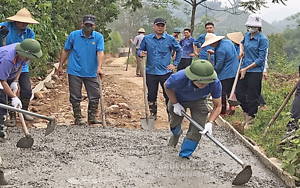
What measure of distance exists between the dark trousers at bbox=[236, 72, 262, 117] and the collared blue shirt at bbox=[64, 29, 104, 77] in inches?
96.0

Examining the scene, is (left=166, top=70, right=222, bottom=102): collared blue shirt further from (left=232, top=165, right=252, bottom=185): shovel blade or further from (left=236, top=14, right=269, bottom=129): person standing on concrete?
(left=236, top=14, right=269, bottom=129): person standing on concrete

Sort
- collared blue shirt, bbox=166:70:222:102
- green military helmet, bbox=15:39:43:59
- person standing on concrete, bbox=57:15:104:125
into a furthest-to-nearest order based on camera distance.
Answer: person standing on concrete, bbox=57:15:104:125, green military helmet, bbox=15:39:43:59, collared blue shirt, bbox=166:70:222:102

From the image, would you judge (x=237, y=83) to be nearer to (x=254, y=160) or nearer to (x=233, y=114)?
(x=233, y=114)

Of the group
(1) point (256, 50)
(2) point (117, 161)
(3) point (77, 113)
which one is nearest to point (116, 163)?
(2) point (117, 161)

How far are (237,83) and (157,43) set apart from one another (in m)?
1.59

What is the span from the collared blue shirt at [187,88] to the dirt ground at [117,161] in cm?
76

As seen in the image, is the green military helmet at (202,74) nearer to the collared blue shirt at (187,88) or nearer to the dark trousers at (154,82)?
the collared blue shirt at (187,88)

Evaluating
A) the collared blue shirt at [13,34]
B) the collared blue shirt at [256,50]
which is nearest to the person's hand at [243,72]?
the collared blue shirt at [256,50]

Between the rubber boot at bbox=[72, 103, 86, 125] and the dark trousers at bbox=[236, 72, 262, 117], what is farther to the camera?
the dark trousers at bbox=[236, 72, 262, 117]

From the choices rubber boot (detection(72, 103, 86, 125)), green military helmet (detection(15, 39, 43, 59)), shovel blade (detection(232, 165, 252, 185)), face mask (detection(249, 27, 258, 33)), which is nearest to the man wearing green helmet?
shovel blade (detection(232, 165, 252, 185))

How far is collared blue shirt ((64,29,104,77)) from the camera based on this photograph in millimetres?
6277

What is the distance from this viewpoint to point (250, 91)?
6617 mm

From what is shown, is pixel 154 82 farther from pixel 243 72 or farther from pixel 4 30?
pixel 4 30

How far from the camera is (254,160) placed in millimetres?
5008
